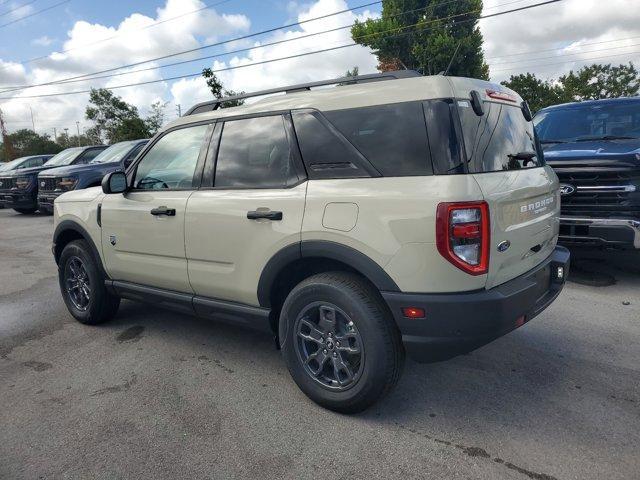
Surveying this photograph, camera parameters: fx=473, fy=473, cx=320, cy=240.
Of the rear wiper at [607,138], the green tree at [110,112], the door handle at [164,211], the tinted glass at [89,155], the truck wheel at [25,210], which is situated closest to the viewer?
the door handle at [164,211]

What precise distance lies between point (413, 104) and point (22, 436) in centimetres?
286

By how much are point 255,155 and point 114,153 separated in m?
10.0

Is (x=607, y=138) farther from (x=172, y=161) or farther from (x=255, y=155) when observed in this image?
(x=172, y=161)

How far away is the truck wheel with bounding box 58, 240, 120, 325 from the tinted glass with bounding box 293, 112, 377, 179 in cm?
239

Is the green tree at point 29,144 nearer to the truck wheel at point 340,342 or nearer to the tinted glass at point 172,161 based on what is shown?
the tinted glass at point 172,161

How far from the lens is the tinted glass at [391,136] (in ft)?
8.07

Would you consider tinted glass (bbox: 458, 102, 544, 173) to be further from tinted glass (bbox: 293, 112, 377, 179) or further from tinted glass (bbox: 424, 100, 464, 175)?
tinted glass (bbox: 293, 112, 377, 179)

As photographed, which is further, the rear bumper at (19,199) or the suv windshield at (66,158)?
the rear bumper at (19,199)

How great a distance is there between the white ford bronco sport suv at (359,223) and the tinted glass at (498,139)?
1cm

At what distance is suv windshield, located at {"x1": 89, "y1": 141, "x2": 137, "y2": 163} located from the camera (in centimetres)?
1148

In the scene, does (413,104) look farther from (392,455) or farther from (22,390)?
(22,390)

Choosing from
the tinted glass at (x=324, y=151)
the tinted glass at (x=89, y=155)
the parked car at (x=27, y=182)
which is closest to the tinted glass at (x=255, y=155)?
the tinted glass at (x=324, y=151)

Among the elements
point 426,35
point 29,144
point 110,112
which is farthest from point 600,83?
point 29,144

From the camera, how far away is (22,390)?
3.24m
